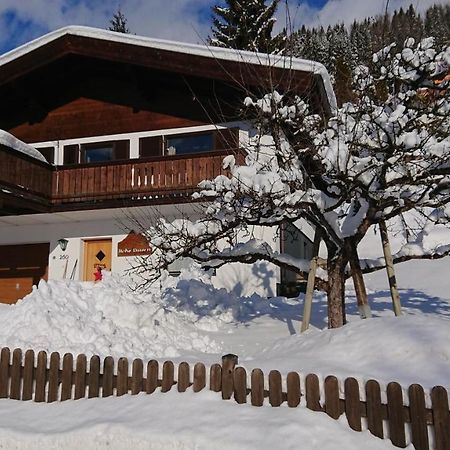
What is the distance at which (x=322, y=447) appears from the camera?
363 cm

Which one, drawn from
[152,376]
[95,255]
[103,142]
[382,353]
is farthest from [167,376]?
[103,142]

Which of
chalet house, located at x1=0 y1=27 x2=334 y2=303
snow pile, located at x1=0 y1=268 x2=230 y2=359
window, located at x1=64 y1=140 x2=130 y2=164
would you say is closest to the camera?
snow pile, located at x1=0 y1=268 x2=230 y2=359

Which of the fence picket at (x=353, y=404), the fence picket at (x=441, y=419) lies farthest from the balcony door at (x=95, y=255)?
the fence picket at (x=441, y=419)

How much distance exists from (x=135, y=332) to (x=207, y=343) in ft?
4.04

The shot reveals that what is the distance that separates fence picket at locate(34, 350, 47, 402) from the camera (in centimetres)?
560

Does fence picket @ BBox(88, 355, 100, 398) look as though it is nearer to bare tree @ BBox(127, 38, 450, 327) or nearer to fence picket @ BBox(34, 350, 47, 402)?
fence picket @ BBox(34, 350, 47, 402)

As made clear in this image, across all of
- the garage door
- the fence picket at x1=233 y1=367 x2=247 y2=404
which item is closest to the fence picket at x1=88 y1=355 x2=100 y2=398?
the fence picket at x1=233 y1=367 x2=247 y2=404

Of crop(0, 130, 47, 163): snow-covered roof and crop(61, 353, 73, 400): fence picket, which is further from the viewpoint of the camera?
crop(0, 130, 47, 163): snow-covered roof

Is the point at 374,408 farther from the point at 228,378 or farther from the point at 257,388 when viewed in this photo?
the point at 228,378

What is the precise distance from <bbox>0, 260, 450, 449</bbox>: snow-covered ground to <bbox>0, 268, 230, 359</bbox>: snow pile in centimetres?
2

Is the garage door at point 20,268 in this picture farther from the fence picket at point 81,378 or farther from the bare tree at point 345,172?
the fence picket at point 81,378

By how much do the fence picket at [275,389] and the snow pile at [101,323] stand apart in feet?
11.7

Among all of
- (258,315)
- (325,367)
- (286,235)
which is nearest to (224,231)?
(258,315)

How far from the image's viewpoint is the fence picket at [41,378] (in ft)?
18.4
